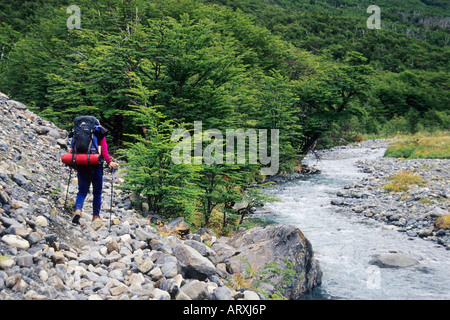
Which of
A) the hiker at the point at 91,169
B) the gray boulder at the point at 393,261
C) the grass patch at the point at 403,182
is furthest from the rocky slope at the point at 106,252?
the grass patch at the point at 403,182

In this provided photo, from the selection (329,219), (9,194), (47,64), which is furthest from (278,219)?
(47,64)

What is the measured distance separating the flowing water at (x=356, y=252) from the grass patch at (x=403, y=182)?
10.2 feet

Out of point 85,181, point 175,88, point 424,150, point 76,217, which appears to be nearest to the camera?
point 76,217

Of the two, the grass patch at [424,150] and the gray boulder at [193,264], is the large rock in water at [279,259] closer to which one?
the gray boulder at [193,264]

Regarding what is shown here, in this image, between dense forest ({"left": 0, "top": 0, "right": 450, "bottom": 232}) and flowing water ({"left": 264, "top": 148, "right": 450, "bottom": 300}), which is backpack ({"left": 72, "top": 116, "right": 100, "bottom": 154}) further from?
flowing water ({"left": 264, "top": 148, "right": 450, "bottom": 300})

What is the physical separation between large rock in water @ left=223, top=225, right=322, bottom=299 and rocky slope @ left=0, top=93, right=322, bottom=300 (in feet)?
0.08

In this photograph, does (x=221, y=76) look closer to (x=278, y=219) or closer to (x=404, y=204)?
(x=278, y=219)

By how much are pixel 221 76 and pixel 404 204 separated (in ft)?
34.4

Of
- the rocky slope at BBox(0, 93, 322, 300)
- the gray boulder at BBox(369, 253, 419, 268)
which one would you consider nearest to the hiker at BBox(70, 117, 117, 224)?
the rocky slope at BBox(0, 93, 322, 300)

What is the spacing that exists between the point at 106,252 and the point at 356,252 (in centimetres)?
827

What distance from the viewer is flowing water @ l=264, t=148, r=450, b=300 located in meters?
7.64

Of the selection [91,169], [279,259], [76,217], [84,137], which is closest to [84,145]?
[84,137]

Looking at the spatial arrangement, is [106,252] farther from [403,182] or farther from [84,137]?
[403,182]

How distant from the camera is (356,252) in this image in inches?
398
